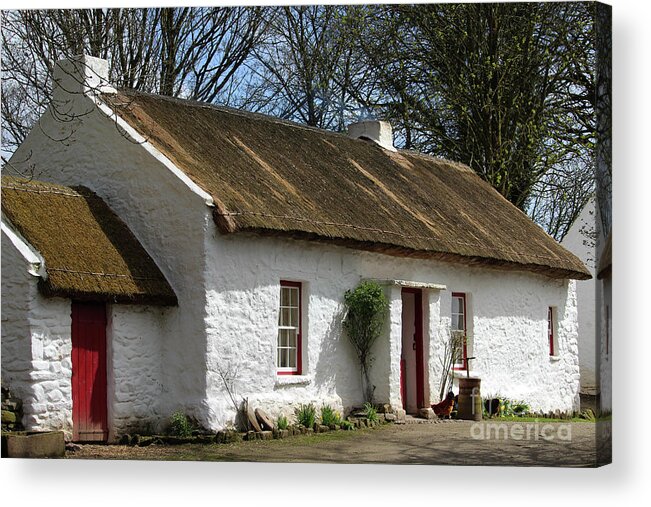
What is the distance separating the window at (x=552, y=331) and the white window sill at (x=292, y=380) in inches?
144

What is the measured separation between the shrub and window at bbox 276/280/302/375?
0.78 m

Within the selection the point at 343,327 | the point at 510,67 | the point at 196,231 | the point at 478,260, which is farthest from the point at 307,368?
the point at 510,67

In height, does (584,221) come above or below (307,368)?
above

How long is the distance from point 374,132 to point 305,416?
469 cm

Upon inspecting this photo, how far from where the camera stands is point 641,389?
10570 mm

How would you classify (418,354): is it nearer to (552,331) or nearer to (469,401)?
(469,401)

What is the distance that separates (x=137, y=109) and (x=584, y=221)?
5268mm

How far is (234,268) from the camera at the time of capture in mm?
12914

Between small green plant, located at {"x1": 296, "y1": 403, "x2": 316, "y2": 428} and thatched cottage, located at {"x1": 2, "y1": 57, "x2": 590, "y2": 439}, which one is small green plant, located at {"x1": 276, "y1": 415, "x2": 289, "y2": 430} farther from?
small green plant, located at {"x1": 296, "y1": 403, "x2": 316, "y2": 428}

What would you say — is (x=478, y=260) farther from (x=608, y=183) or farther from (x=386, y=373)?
(x=608, y=183)

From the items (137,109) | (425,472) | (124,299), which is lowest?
(425,472)

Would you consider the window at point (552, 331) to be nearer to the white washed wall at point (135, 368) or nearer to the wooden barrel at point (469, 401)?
the wooden barrel at point (469, 401)

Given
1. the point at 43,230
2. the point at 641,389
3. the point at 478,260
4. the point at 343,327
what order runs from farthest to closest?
1. the point at 478,260
2. the point at 343,327
3. the point at 43,230
4. the point at 641,389

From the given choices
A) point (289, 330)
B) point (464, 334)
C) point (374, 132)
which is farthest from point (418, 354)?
point (374, 132)
